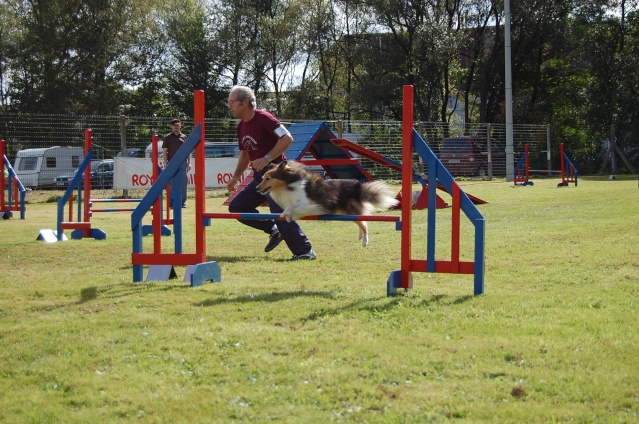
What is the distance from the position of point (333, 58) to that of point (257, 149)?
33.3 meters

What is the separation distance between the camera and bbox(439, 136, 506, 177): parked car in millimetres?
27672

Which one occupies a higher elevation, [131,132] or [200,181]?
[131,132]

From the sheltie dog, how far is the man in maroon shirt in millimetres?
180

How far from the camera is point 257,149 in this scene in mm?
7441

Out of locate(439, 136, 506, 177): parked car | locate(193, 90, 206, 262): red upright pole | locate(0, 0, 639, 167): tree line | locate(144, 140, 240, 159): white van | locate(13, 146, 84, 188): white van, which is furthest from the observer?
locate(0, 0, 639, 167): tree line

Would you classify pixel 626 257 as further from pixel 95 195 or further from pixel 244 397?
pixel 95 195

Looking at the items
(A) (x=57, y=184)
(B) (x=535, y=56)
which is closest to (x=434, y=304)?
(A) (x=57, y=184)

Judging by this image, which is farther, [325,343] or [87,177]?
[87,177]

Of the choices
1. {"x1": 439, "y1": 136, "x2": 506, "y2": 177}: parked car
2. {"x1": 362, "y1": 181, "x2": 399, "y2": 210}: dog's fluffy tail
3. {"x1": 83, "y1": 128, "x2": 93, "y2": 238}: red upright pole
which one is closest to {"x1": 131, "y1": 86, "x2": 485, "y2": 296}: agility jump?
{"x1": 362, "y1": 181, "x2": 399, "y2": 210}: dog's fluffy tail

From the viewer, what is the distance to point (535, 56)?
118 ft

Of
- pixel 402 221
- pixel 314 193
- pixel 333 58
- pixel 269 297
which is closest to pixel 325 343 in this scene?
pixel 269 297

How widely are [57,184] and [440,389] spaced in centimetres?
2117

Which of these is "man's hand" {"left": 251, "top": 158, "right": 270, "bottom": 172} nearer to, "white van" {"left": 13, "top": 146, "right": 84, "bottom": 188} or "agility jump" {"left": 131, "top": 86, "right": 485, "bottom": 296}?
"agility jump" {"left": 131, "top": 86, "right": 485, "bottom": 296}

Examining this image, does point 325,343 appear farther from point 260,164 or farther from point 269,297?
point 260,164
